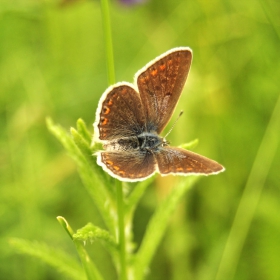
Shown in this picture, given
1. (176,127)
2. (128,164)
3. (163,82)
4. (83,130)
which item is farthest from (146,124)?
(176,127)

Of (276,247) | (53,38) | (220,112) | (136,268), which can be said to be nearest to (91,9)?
(53,38)

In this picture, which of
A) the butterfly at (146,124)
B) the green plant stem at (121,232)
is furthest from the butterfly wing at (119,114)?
the green plant stem at (121,232)

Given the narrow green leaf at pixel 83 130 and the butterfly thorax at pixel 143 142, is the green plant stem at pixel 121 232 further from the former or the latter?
the butterfly thorax at pixel 143 142

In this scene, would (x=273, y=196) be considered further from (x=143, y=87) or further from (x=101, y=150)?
(x=101, y=150)

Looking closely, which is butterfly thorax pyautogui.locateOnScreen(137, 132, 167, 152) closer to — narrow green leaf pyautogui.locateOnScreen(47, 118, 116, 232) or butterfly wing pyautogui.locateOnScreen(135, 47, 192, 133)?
butterfly wing pyautogui.locateOnScreen(135, 47, 192, 133)

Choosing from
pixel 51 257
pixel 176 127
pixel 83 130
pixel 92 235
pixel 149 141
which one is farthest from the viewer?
pixel 176 127

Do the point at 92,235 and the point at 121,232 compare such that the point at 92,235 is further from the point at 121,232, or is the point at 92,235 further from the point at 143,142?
the point at 143,142
